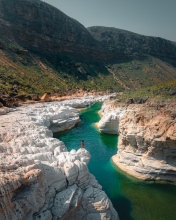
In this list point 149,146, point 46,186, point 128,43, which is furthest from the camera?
point 128,43

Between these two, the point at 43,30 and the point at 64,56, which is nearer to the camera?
the point at 43,30

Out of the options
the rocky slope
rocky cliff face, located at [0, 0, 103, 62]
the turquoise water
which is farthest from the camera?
rocky cliff face, located at [0, 0, 103, 62]

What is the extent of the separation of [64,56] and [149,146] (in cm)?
9614

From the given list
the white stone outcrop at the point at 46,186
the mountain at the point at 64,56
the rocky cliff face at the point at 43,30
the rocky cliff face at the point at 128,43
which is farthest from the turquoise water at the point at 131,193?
the rocky cliff face at the point at 128,43

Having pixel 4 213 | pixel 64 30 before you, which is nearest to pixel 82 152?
pixel 4 213

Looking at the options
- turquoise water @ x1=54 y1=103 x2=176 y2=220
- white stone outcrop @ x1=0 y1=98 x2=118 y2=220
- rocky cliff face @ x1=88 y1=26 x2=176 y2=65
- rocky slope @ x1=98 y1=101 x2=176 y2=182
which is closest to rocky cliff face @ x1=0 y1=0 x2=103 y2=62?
rocky cliff face @ x1=88 y1=26 x2=176 y2=65

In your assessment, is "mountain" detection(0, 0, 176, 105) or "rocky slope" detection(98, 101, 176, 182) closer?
"rocky slope" detection(98, 101, 176, 182)

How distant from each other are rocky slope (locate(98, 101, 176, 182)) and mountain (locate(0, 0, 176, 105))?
39089 millimetres

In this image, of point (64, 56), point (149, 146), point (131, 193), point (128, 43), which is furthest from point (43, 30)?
point (131, 193)

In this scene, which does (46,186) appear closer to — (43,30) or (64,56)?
(64,56)

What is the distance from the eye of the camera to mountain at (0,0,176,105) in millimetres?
79031

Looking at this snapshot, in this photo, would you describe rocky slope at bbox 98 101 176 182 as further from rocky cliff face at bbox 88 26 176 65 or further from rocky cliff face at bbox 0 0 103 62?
rocky cliff face at bbox 88 26 176 65

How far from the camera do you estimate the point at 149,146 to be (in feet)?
73.3

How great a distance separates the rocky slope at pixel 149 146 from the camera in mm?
Result: 21422
